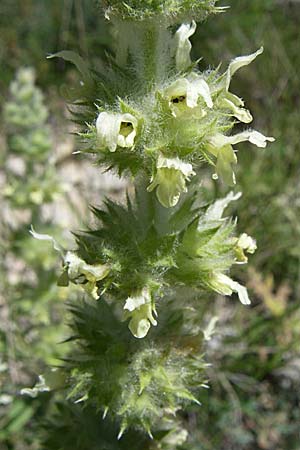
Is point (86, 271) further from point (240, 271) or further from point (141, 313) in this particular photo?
point (240, 271)

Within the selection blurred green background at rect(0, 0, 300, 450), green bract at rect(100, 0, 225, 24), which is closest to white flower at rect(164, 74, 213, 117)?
green bract at rect(100, 0, 225, 24)

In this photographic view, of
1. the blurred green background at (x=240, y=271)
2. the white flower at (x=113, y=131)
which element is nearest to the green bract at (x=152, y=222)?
the white flower at (x=113, y=131)

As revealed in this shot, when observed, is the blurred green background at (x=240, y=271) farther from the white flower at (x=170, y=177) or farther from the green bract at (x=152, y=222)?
the white flower at (x=170, y=177)

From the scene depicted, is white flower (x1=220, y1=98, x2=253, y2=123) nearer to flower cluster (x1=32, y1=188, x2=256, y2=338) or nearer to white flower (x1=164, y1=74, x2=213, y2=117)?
white flower (x1=164, y1=74, x2=213, y2=117)

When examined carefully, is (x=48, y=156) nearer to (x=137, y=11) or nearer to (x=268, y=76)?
(x=268, y=76)

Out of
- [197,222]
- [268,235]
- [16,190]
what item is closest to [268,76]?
[268,235]

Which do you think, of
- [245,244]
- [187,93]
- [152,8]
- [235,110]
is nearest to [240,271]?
[245,244]
